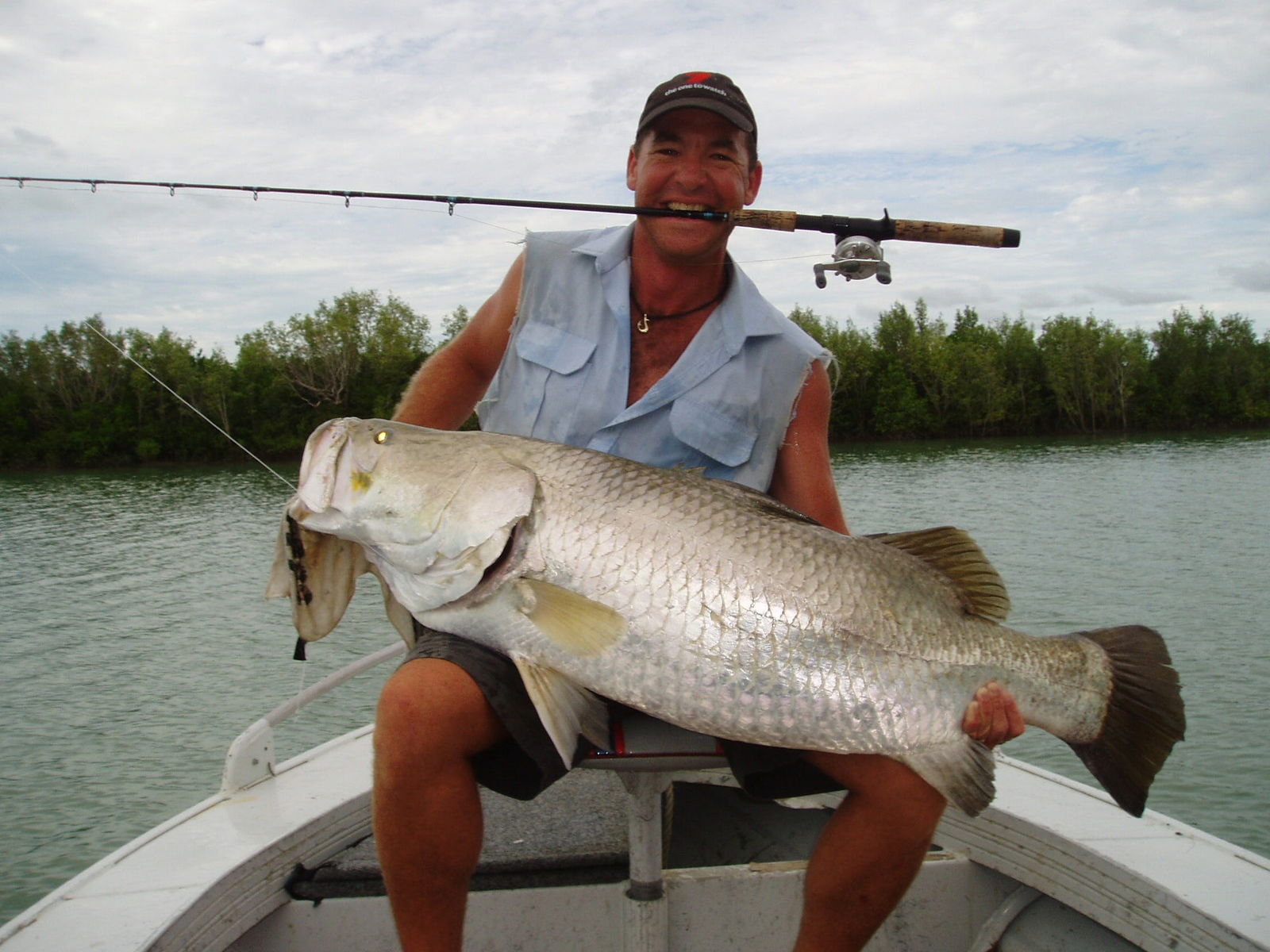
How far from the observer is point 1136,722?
2.32m

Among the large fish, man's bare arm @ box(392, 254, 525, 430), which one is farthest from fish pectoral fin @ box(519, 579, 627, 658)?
man's bare arm @ box(392, 254, 525, 430)

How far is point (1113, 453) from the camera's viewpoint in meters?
44.2

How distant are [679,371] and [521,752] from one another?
122 centimetres

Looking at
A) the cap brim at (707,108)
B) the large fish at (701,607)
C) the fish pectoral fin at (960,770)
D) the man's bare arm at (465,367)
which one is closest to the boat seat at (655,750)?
the large fish at (701,607)

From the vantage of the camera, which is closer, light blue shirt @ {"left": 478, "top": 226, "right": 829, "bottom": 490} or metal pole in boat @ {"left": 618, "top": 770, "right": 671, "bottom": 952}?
metal pole in boat @ {"left": 618, "top": 770, "right": 671, "bottom": 952}

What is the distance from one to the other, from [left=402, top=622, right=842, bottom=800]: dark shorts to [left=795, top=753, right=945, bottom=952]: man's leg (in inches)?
4.8

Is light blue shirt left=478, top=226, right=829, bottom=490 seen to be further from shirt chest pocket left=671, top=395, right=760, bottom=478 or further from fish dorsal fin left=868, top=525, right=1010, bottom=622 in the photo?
fish dorsal fin left=868, top=525, right=1010, bottom=622

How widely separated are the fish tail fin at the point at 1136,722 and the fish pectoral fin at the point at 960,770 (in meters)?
0.29

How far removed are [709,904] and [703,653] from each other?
117 centimetres

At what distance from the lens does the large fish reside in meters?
2.15

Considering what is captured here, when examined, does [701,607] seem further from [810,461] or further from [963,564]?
[810,461]

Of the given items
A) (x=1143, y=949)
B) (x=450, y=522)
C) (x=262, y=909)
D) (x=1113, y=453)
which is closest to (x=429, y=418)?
(x=450, y=522)

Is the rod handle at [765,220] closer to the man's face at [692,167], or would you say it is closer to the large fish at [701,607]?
the man's face at [692,167]

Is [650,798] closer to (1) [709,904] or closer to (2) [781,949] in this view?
(1) [709,904]
